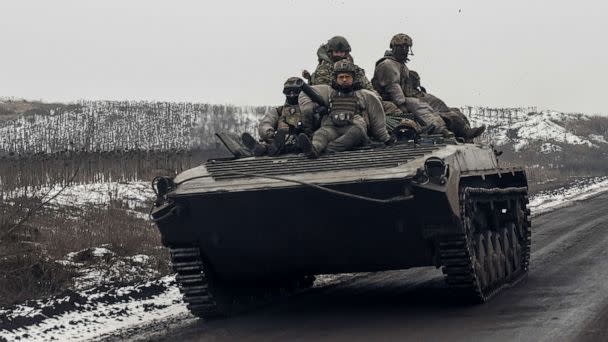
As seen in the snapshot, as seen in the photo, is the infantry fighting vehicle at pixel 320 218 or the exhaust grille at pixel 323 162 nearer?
the infantry fighting vehicle at pixel 320 218

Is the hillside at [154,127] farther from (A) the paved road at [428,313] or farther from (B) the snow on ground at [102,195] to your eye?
(A) the paved road at [428,313]

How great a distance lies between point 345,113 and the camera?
1016 cm

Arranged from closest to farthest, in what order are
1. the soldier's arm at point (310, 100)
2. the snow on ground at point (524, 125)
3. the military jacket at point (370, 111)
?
the military jacket at point (370, 111), the soldier's arm at point (310, 100), the snow on ground at point (524, 125)

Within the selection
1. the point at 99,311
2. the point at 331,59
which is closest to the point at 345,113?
the point at 331,59

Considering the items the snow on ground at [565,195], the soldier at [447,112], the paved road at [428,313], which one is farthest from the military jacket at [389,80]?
the snow on ground at [565,195]

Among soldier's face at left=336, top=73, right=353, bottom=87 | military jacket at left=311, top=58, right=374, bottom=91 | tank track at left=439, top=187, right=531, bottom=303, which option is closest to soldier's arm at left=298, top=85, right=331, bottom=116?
soldier's face at left=336, top=73, right=353, bottom=87

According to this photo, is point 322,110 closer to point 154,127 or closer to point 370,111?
point 370,111

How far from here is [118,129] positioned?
46.6m

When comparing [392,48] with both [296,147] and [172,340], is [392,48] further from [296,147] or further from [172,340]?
[172,340]

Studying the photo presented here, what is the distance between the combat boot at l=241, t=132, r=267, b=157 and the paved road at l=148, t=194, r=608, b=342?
1.58 meters

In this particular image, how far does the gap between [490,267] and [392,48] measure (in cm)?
318

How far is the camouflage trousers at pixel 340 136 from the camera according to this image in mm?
9852

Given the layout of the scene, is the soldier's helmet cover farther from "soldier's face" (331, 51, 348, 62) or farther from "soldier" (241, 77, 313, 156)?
"soldier's face" (331, 51, 348, 62)

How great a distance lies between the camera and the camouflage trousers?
9852 mm
